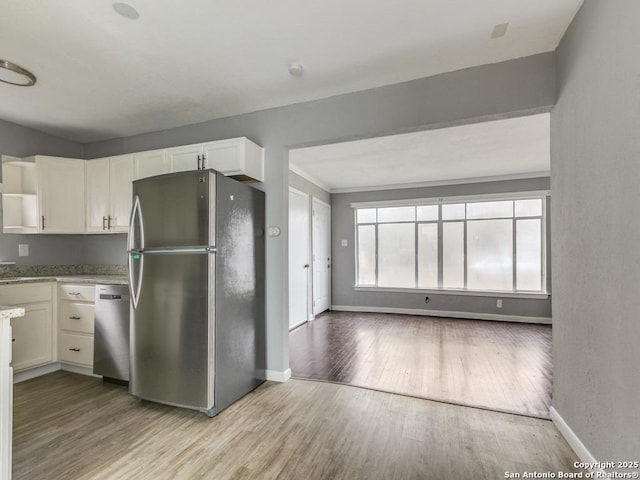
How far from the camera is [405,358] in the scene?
11.4 ft

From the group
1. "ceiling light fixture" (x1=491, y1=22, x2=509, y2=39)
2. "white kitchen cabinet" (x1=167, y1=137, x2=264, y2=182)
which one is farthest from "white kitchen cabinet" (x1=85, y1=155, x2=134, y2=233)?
"ceiling light fixture" (x1=491, y1=22, x2=509, y2=39)

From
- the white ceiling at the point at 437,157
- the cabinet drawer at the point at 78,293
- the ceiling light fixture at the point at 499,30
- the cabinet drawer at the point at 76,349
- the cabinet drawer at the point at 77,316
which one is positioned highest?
the ceiling light fixture at the point at 499,30

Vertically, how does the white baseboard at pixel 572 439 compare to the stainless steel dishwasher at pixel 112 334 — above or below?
below

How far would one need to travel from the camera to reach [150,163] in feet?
10.3

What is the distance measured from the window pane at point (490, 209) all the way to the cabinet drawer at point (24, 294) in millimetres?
6082

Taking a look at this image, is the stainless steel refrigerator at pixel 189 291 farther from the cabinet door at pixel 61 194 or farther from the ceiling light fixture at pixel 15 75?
the cabinet door at pixel 61 194

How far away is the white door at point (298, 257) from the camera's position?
4.72 meters

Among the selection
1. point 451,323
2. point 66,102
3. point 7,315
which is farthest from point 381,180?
point 7,315

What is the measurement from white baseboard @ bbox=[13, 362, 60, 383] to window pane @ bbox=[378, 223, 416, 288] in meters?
5.00

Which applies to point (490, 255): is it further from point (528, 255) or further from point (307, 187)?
point (307, 187)

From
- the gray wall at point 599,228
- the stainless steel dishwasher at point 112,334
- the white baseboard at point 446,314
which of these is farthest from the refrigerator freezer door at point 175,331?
the white baseboard at point 446,314

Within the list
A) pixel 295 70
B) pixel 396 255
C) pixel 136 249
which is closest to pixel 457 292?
pixel 396 255

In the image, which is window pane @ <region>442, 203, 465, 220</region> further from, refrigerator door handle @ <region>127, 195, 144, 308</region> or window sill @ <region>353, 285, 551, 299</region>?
refrigerator door handle @ <region>127, 195, 144, 308</region>

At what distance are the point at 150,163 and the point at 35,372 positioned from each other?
2.33 meters
